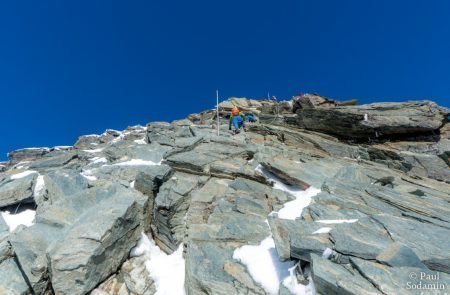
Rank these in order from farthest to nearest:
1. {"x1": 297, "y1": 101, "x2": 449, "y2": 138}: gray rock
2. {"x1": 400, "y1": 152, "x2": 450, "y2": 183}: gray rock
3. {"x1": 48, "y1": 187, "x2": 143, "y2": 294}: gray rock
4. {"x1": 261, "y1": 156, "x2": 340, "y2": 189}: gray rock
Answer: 1. {"x1": 297, "y1": 101, "x2": 449, "y2": 138}: gray rock
2. {"x1": 400, "y1": 152, "x2": 450, "y2": 183}: gray rock
3. {"x1": 261, "y1": 156, "x2": 340, "y2": 189}: gray rock
4. {"x1": 48, "y1": 187, "x2": 143, "y2": 294}: gray rock

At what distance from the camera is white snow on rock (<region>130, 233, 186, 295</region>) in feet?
32.8

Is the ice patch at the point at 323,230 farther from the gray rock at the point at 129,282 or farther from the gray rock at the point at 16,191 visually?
the gray rock at the point at 16,191

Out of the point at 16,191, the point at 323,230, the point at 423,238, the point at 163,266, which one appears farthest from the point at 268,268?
→ the point at 16,191

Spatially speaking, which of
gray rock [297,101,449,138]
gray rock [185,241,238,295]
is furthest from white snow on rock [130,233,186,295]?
gray rock [297,101,449,138]

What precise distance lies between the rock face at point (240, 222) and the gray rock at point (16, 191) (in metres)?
0.06

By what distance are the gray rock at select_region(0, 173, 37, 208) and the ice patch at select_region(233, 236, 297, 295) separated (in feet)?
40.1

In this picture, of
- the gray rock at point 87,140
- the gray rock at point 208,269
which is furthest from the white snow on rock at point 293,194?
the gray rock at point 87,140

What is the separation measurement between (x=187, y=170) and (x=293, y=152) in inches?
314

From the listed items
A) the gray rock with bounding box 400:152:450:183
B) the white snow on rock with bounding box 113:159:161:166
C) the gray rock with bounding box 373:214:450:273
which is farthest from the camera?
the white snow on rock with bounding box 113:159:161:166

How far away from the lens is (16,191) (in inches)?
575

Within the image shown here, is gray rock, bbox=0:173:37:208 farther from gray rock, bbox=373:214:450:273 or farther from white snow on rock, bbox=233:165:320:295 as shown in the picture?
gray rock, bbox=373:214:450:273

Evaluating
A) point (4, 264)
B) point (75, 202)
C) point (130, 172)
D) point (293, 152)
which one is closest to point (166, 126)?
Answer: point (130, 172)

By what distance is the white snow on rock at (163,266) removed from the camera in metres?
10.0

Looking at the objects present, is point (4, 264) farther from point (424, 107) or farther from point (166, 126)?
point (424, 107)
